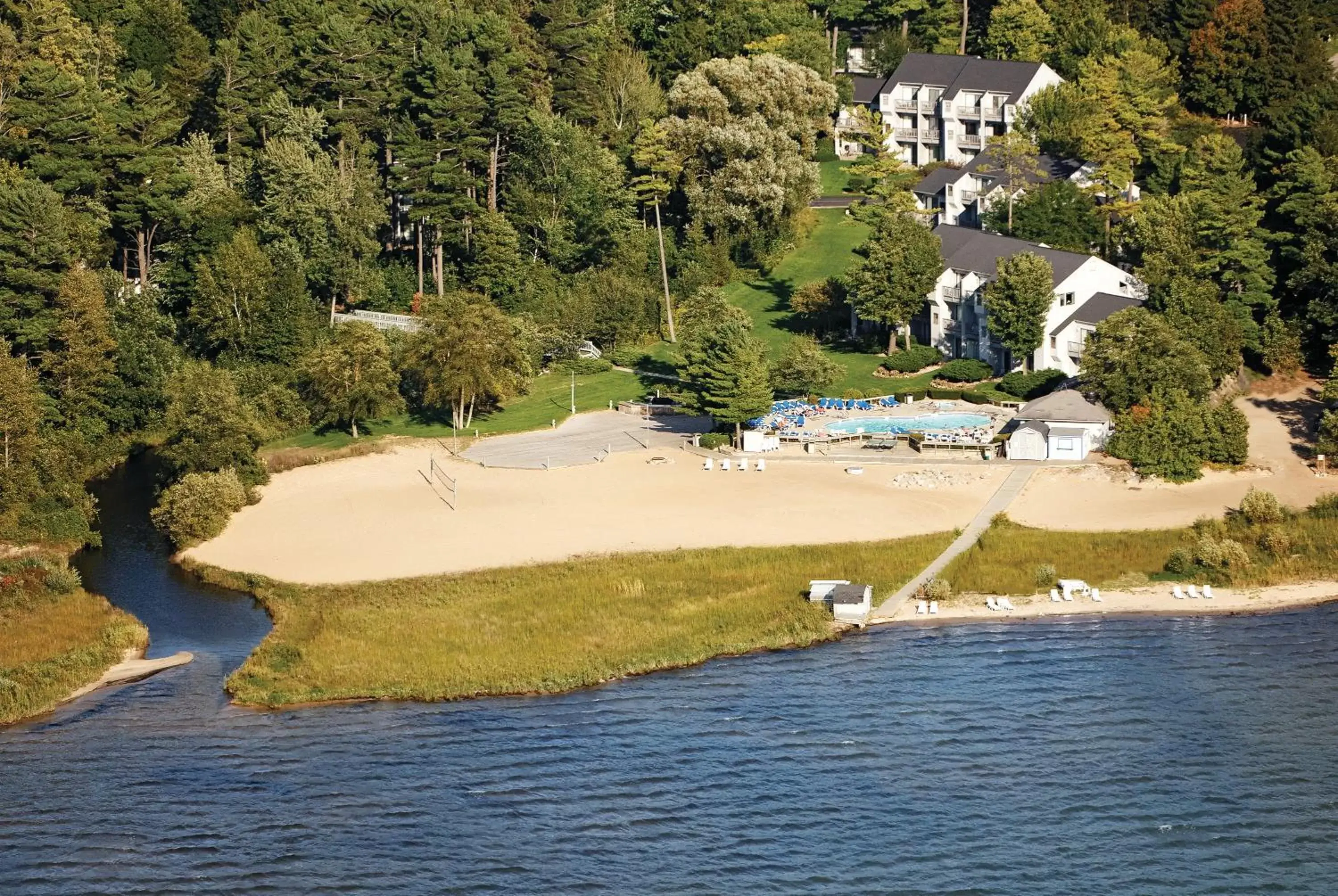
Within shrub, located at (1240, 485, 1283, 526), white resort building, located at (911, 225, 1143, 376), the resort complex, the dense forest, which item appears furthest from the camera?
the dense forest

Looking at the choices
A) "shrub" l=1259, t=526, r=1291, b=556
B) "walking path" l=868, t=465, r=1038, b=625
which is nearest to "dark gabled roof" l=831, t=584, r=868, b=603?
"walking path" l=868, t=465, r=1038, b=625

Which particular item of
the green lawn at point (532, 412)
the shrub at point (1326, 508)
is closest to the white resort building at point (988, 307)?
the green lawn at point (532, 412)

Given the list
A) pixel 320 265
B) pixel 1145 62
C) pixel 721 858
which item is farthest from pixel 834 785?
pixel 1145 62

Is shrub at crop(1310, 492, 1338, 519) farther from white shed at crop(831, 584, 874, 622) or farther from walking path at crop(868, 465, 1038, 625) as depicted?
white shed at crop(831, 584, 874, 622)

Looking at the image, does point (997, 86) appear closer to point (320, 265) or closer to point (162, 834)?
point (320, 265)

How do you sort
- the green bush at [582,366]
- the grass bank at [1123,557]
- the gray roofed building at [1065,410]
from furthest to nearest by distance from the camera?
the green bush at [582,366] → the gray roofed building at [1065,410] → the grass bank at [1123,557]

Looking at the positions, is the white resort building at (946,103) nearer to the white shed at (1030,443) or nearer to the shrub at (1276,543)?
the white shed at (1030,443)

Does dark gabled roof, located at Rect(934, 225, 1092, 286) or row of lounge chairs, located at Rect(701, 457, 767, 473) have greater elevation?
dark gabled roof, located at Rect(934, 225, 1092, 286)
